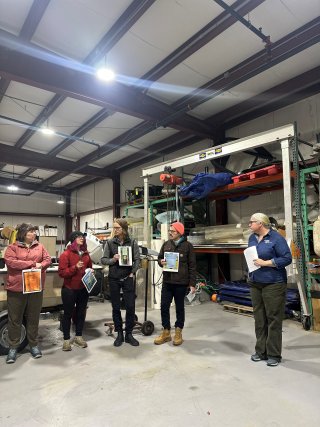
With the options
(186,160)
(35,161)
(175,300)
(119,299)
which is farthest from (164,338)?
(35,161)

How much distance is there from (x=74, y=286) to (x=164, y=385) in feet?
5.03

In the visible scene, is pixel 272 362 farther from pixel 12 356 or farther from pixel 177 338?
pixel 12 356

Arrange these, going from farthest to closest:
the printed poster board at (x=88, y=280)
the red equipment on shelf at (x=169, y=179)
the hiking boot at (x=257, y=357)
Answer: the red equipment on shelf at (x=169, y=179) → the printed poster board at (x=88, y=280) → the hiking boot at (x=257, y=357)

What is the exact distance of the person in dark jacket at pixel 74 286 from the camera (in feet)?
11.4

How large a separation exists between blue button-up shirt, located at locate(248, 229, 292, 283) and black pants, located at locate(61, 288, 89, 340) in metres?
2.02

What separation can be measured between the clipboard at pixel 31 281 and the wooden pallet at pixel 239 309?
338 centimetres

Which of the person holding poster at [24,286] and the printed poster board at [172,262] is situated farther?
the printed poster board at [172,262]

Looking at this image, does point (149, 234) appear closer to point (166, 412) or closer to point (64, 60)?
point (64, 60)

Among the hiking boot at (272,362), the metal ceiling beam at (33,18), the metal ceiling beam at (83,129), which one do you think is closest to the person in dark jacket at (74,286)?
the hiking boot at (272,362)

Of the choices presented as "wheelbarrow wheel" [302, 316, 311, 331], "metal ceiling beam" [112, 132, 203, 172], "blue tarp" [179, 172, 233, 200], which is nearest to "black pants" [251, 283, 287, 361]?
"wheelbarrow wheel" [302, 316, 311, 331]

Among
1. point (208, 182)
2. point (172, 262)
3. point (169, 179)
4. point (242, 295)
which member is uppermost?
point (169, 179)

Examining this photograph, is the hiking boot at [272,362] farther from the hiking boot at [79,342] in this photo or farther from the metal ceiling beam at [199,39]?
the metal ceiling beam at [199,39]

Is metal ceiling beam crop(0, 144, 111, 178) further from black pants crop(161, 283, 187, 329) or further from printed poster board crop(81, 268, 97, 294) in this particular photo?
black pants crop(161, 283, 187, 329)

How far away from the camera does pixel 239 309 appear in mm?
5105
